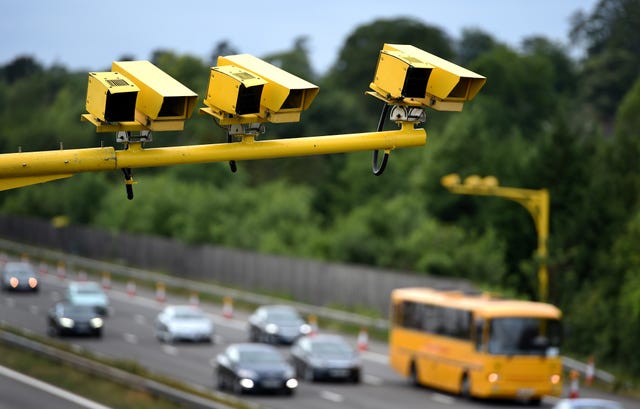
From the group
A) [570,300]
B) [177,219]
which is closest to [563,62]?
[177,219]

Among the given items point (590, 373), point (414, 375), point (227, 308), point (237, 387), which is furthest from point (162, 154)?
point (227, 308)

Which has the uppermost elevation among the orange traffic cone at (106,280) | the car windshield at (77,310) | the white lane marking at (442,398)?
the white lane marking at (442,398)

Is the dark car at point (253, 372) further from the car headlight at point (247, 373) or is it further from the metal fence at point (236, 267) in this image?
the metal fence at point (236, 267)

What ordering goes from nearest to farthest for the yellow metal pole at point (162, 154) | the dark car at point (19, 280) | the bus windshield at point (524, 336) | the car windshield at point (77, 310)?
the yellow metal pole at point (162, 154)
the bus windshield at point (524, 336)
the car windshield at point (77, 310)
the dark car at point (19, 280)

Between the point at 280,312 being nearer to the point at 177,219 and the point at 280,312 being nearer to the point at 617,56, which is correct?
the point at 177,219

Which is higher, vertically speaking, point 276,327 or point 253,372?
point 253,372

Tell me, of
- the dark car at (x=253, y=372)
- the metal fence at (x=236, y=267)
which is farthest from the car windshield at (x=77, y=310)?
the dark car at (x=253, y=372)

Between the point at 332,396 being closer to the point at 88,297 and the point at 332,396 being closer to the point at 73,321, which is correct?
the point at 73,321
